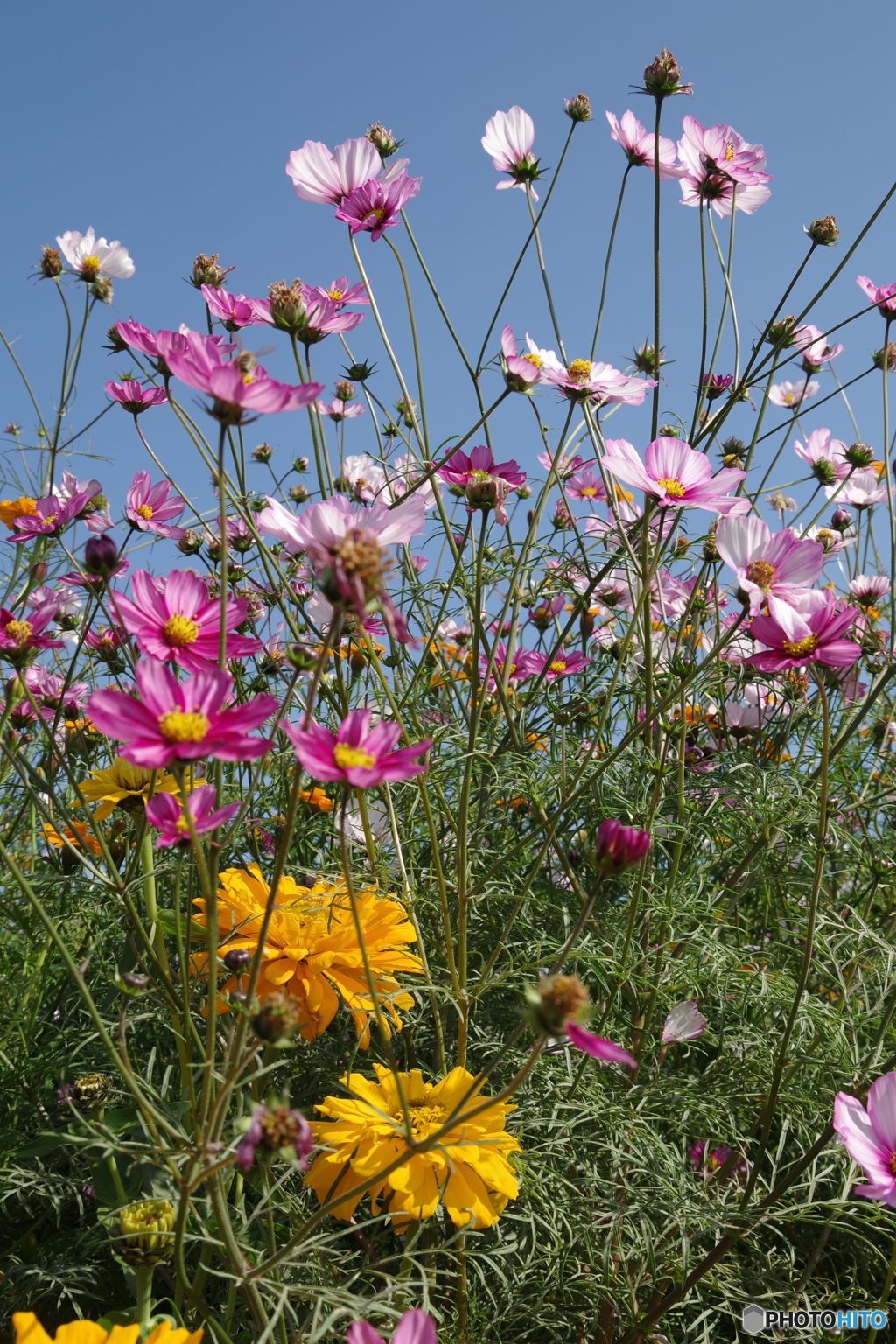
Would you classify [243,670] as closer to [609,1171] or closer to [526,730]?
[526,730]

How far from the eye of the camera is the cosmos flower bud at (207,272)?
103 centimetres

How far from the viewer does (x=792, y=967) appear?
1130 mm

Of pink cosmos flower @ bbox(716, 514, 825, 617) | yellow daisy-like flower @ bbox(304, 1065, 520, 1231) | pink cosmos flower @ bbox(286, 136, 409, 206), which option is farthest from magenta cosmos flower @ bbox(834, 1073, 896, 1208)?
pink cosmos flower @ bbox(286, 136, 409, 206)

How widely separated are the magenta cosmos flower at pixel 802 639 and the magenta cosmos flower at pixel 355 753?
1.18 feet

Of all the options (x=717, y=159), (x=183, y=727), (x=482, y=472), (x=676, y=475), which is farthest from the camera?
(x=717, y=159)

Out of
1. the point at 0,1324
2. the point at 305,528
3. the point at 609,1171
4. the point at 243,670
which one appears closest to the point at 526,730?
the point at 243,670

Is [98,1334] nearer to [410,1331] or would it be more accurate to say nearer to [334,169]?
[410,1331]

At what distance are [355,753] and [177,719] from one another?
8cm

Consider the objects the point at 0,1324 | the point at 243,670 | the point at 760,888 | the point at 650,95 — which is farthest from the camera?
the point at 760,888

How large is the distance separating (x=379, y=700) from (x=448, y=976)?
403 mm

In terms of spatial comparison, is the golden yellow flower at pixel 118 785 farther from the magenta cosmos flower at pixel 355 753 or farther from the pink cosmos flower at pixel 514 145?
the pink cosmos flower at pixel 514 145

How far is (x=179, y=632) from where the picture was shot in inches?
21.7
